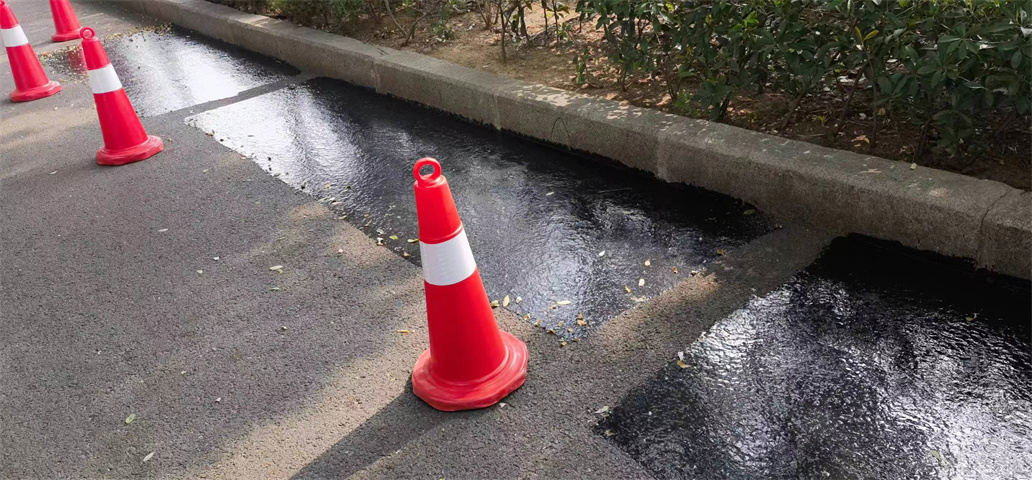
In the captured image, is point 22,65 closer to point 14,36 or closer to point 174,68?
point 14,36

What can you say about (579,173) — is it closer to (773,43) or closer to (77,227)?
(773,43)

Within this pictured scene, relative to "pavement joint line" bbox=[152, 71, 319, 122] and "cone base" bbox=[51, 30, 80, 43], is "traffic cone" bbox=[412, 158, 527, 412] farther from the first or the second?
"cone base" bbox=[51, 30, 80, 43]

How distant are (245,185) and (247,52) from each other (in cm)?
413

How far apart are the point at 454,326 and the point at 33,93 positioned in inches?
271

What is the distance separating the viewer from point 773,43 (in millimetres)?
4141

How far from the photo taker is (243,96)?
7289mm

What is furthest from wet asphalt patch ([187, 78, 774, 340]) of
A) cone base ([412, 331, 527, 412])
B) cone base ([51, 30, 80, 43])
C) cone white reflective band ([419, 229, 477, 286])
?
cone base ([51, 30, 80, 43])

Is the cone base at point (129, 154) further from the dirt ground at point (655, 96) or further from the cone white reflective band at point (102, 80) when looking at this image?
the dirt ground at point (655, 96)

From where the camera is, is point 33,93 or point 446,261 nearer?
point 446,261

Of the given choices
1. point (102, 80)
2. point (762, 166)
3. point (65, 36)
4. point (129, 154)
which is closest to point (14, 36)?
point (102, 80)

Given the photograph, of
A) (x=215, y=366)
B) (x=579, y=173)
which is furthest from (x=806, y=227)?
(x=215, y=366)

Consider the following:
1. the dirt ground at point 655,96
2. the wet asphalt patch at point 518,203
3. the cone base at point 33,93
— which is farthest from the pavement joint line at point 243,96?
the cone base at point 33,93

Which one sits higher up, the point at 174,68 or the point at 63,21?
the point at 63,21

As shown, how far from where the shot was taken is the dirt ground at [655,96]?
3.81 meters
